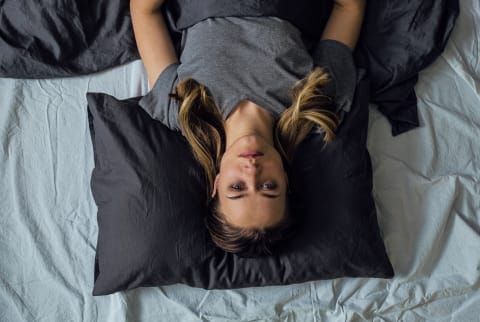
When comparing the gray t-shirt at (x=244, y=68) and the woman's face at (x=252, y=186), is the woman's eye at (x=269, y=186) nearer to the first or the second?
the woman's face at (x=252, y=186)

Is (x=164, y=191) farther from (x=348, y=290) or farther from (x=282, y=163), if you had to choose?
(x=348, y=290)

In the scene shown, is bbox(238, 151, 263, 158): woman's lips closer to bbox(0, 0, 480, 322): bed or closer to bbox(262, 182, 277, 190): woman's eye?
bbox(262, 182, 277, 190): woman's eye

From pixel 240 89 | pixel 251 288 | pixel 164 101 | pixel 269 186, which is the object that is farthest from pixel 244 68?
pixel 251 288

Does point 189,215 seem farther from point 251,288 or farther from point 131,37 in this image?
point 131,37

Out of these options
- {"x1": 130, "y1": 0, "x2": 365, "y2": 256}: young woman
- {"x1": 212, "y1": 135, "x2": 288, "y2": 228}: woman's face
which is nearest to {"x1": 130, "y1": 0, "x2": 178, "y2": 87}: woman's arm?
{"x1": 130, "y1": 0, "x2": 365, "y2": 256}: young woman

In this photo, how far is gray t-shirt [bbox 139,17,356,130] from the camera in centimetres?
108

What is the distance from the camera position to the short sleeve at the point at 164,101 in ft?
3.52

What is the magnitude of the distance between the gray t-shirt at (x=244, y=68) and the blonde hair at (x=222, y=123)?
3 centimetres

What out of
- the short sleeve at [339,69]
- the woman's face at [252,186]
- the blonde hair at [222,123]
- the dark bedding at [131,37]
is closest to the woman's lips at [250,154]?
the woman's face at [252,186]

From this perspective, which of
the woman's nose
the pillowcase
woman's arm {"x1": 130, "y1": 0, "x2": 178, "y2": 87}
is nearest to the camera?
the woman's nose

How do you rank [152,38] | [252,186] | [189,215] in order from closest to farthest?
[252,186]
[189,215]
[152,38]

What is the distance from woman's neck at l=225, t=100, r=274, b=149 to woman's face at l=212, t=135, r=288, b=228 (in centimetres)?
5

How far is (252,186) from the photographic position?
0.92 metres

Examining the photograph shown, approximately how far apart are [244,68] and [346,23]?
0.29 m
